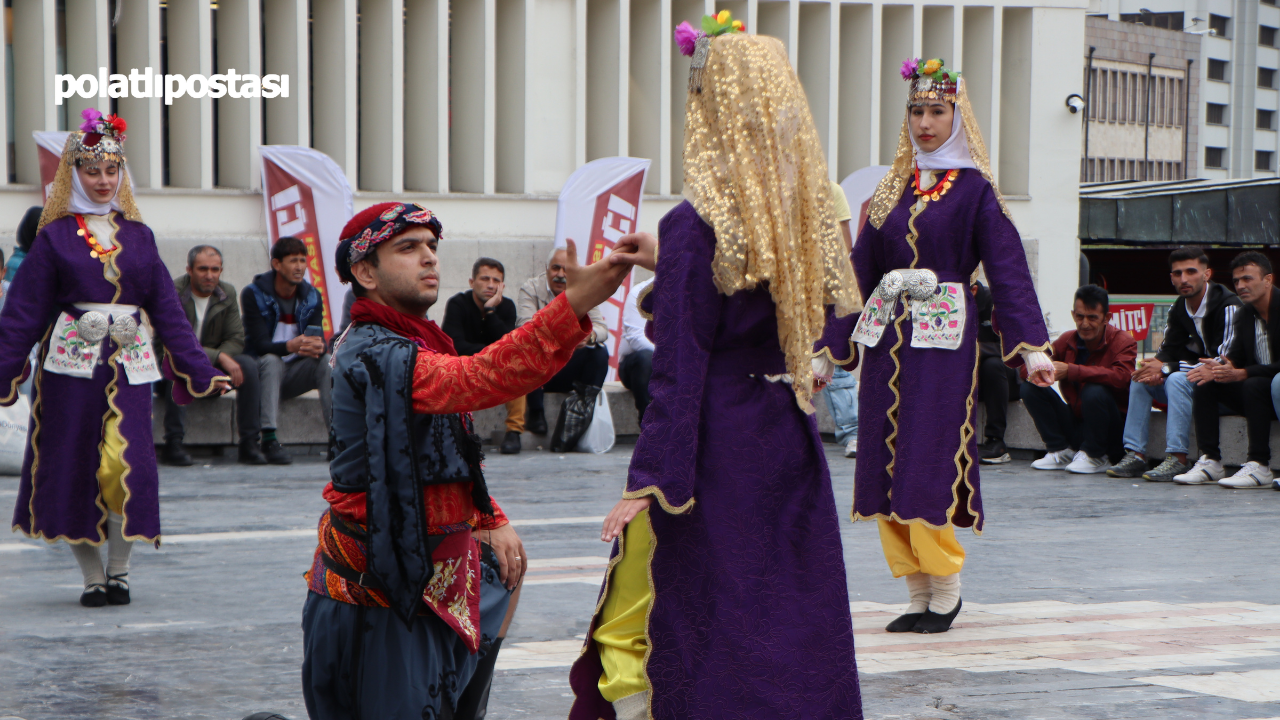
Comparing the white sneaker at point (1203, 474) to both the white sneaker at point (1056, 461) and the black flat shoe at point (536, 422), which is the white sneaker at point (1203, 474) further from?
the black flat shoe at point (536, 422)

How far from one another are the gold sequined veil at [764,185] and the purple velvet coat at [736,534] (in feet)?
0.19

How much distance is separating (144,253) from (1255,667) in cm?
450

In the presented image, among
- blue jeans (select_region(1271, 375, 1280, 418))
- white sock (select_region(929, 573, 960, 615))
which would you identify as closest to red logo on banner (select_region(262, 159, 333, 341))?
blue jeans (select_region(1271, 375, 1280, 418))

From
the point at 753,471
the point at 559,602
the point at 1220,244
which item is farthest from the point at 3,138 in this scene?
the point at 1220,244

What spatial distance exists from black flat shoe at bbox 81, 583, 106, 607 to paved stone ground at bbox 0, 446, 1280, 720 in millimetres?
72

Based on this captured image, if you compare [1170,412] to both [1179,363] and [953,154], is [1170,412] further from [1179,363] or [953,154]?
[953,154]

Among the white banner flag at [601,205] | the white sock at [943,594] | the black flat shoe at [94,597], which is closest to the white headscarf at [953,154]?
the white sock at [943,594]

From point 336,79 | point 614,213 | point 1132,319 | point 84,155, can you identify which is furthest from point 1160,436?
point 336,79

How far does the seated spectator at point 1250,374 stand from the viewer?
10469 mm

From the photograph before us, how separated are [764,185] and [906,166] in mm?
2513

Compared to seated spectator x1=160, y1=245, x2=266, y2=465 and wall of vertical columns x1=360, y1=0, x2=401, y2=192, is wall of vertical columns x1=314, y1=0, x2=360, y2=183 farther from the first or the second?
seated spectator x1=160, y1=245, x2=266, y2=465

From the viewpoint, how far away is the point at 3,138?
50.9 feet

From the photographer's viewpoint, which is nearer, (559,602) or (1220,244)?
(559,602)

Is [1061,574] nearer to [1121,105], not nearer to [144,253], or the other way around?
[144,253]
